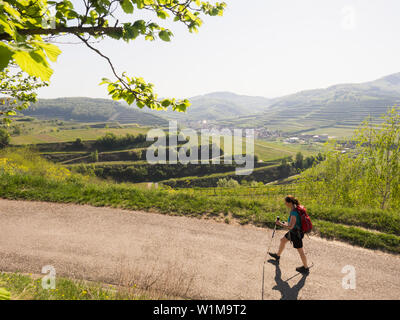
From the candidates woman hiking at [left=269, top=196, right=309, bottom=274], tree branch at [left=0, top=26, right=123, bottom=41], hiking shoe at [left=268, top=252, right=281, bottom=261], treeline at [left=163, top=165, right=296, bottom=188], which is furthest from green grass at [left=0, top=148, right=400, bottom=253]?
treeline at [left=163, top=165, right=296, bottom=188]

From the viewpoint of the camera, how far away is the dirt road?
18.1 feet

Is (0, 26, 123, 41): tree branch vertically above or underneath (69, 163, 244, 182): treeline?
above

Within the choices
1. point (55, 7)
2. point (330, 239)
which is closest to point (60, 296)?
point (55, 7)

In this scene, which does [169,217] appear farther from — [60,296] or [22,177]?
[22,177]

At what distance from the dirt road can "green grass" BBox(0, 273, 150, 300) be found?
0.54 meters

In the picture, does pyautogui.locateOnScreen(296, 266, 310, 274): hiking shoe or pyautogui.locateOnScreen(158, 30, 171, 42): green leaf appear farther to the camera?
pyautogui.locateOnScreen(296, 266, 310, 274): hiking shoe

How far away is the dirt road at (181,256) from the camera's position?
5.52 metres

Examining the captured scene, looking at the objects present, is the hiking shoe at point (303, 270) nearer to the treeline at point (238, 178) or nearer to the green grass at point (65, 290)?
the green grass at point (65, 290)

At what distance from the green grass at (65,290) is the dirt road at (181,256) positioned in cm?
54

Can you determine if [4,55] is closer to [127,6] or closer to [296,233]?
[127,6]

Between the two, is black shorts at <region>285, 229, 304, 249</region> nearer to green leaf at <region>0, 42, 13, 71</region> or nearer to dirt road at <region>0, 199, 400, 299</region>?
dirt road at <region>0, 199, 400, 299</region>

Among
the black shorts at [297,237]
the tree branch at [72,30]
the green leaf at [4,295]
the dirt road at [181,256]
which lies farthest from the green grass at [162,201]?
the green leaf at [4,295]

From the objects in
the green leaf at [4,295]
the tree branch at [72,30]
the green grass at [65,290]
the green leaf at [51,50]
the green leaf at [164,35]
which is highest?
the green leaf at [164,35]
